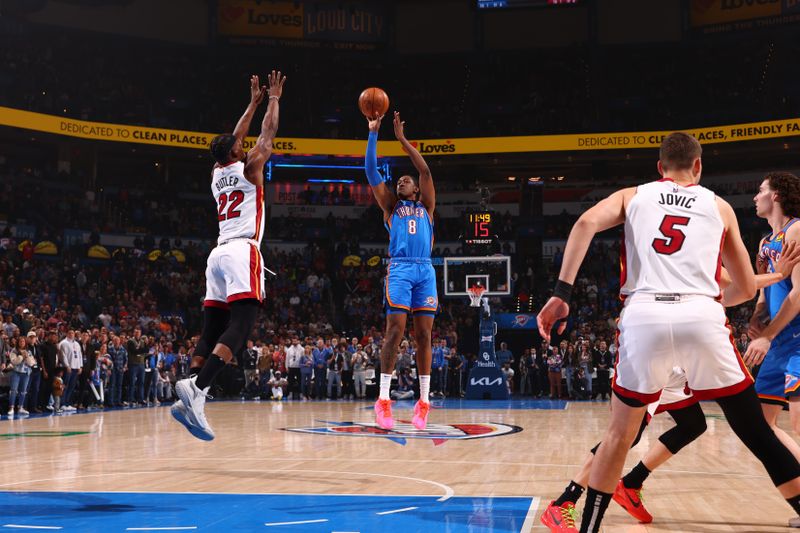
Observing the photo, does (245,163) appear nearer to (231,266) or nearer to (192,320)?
(231,266)

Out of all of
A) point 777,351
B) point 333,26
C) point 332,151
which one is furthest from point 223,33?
point 777,351

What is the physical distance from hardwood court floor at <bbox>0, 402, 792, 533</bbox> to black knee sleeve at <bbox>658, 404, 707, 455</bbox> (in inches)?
16.0

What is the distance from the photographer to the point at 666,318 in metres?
3.43

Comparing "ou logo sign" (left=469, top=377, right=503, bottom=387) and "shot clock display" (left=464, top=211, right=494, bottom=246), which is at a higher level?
"shot clock display" (left=464, top=211, right=494, bottom=246)

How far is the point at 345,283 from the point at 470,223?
369 inches

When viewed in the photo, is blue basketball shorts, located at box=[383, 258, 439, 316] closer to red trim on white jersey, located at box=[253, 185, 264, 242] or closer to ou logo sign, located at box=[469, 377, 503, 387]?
red trim on white jersey, located at box=[253, 185, 264, 242]

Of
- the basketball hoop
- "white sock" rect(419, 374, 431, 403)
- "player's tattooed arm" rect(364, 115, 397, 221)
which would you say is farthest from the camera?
the basketball hoop

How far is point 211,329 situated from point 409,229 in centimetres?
201

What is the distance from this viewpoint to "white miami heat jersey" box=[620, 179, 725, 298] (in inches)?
139

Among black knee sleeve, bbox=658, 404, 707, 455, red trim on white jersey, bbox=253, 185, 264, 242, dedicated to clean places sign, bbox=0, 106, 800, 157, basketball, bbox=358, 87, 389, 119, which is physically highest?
dedicated to clean places sign, bbox=0, 106, 800, 157

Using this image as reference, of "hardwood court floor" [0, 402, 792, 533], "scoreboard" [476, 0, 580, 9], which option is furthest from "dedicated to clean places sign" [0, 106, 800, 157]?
"hardwood court floor" [0, 402, 792, 533]

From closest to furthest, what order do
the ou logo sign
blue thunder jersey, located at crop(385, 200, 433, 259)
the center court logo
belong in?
blue thunder jersey, located at crop(385, 200, 433, 259) → the center court logo → the ou logo sign

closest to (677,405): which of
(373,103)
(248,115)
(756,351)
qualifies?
(756,351)

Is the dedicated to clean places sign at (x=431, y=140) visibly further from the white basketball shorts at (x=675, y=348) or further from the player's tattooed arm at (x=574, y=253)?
the white basketball shorts at (x=675, y=348)
